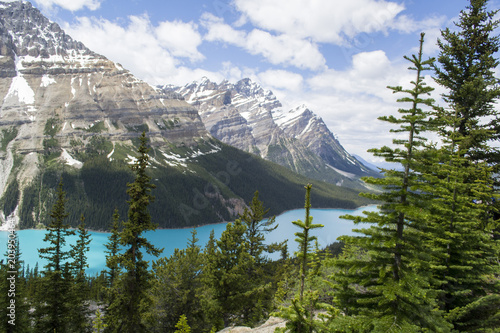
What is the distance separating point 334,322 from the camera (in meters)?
8.95

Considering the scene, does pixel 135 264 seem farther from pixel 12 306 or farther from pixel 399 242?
pixel 399 242

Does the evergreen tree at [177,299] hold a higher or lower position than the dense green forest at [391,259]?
lower

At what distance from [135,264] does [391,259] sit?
18632 mm

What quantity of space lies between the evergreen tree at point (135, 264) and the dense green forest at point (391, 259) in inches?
3.1

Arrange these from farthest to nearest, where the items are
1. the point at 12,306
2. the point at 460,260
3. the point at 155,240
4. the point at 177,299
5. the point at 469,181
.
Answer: the point at 155,240 → the point at 177,299 → the point at 12,306 → the point at 469,181 → the point at 460,260

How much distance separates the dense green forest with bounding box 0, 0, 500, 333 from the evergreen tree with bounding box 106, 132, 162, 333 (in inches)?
3.1

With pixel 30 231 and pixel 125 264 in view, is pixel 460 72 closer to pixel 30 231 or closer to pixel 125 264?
pixel 125 264

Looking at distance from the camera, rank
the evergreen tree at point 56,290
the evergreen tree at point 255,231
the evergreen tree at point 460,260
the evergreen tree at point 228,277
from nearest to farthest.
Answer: the evergreen tree at point 460,260 → the evergreen tree at point 228,277 → the evergreen tree at point 56,290 → the evergreen tree at point 255,231

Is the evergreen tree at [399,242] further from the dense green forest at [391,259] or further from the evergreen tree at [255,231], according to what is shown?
the evergreen tree at [255,231]

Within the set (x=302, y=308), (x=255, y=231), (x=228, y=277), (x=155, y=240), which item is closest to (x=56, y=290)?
(x=228, y=277)

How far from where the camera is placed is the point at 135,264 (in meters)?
21.5

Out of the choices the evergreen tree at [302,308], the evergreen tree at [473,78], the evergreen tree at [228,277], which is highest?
the evergreen tree at [473,78]

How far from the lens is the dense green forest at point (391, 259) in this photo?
8.87 meters

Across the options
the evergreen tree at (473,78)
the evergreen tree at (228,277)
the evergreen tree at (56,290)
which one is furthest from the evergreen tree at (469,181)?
the evergreen tree at (56,290)
